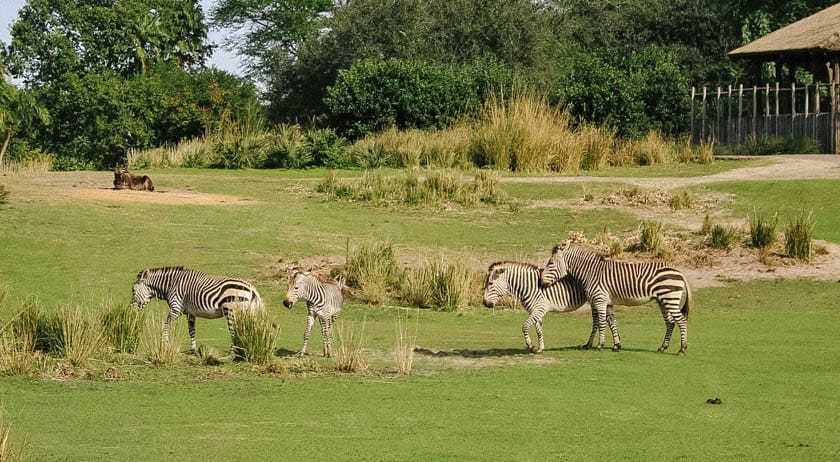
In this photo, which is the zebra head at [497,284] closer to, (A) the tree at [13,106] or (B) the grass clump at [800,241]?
(B) the grass clump at [800,241]

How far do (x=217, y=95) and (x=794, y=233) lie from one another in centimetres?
3388

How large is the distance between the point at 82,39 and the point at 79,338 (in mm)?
54685

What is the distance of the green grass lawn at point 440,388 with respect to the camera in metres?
11.0

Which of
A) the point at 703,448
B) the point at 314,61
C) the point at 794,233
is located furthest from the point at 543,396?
the point at 314,61

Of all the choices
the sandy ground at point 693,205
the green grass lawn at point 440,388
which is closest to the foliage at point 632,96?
the sandy ground at point 693,205

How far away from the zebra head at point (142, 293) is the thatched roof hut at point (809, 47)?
1275 inches

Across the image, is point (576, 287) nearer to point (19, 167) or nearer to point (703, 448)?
point (703, 448)

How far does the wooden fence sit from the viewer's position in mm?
42625

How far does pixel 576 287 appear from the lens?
16.3 meters

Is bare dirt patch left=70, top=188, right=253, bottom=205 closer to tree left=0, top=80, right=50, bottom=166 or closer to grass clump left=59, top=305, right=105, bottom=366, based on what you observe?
tree left=0, top=80, right=50, bottom=166

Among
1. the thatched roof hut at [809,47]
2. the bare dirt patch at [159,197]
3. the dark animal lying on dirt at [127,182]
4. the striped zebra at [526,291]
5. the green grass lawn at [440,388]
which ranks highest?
the thatched roof hut at [809,47]

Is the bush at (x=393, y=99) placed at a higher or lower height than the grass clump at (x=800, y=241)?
higher

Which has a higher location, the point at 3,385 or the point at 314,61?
the point at 314,61

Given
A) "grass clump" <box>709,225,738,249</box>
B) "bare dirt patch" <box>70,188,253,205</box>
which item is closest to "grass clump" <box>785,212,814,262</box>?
"grass clump" <box>709,225,738,249</box>
